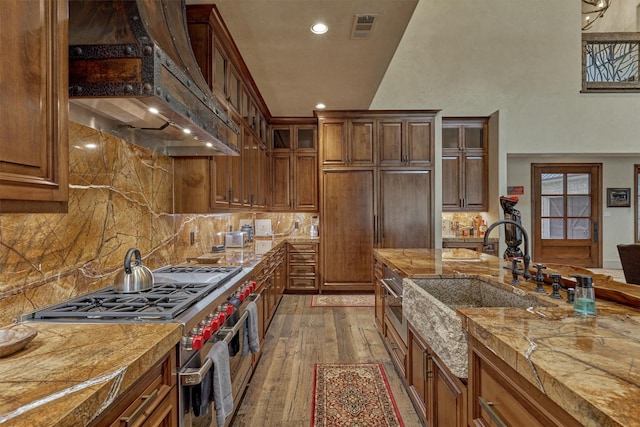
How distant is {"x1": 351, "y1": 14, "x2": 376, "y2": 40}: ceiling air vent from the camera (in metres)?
2.34

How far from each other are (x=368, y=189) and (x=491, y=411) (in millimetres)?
3946

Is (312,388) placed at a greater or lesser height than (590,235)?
lesser

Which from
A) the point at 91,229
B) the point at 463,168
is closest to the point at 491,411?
the point at 91,229

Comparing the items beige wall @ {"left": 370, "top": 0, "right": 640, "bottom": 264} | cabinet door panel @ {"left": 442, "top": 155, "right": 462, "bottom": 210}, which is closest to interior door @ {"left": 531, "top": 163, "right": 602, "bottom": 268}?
beige wall @ {"left": 370, "top": 0, "right": 640, "bottom": 264}

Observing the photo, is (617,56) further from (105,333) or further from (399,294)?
(105,333)

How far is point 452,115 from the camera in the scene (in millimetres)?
5469

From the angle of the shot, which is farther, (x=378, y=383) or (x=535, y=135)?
(x=535, y=135)

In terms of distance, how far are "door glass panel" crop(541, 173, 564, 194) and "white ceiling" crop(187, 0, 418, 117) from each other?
4719 mm

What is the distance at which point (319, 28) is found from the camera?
248cm

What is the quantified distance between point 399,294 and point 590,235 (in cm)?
655

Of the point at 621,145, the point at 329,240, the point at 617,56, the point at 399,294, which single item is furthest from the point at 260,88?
the point at 617,56

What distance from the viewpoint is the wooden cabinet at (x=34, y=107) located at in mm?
751

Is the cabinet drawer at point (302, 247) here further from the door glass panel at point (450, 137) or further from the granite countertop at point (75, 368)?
the granite countertop at point (75, 368)

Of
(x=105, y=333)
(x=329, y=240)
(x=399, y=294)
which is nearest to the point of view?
(x=105, y=333)
